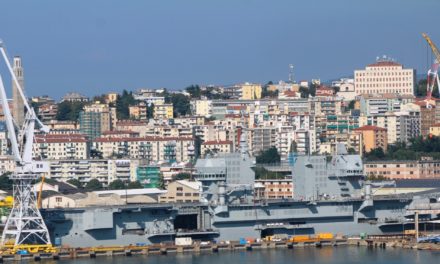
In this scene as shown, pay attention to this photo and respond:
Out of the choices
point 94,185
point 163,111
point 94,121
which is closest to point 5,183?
point 94,185

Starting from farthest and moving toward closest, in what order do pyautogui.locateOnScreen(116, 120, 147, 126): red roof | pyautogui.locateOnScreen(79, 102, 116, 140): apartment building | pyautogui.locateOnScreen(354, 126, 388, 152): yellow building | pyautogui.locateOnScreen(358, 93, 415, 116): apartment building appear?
pyautogui.locateOnScreen(79, 102, 116, 140): apartment building, pyautogui.locateOnScreen(358, 93, 415, 116): apartment building, pyautogui.locateOnScreen(116, 120, 147, 126): red roof, pyautogui.locateOnScreen(354, 126, 388, 152): yellow building

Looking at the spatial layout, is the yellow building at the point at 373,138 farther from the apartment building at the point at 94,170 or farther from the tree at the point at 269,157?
the apartment building at the point at 94,170

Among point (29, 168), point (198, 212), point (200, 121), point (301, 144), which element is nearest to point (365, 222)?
point (198, 212)

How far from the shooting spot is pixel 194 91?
373 ft

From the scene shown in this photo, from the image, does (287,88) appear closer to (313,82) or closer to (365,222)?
(313,82)

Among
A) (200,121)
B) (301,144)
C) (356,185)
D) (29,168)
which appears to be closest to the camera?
(29,168)

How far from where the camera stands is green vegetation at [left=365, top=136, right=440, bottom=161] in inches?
3040

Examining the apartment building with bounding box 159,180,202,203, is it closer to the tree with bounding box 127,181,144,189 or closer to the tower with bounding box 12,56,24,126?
the tree with bounding box 127,181,144,189

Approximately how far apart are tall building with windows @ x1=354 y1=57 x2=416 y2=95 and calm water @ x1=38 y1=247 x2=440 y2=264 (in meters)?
60.3

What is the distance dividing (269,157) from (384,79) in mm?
28538

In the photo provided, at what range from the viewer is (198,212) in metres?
48.8

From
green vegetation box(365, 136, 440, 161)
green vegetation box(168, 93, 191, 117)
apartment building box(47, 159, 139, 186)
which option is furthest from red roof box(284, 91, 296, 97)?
apartment building box(47, 159, 139, 186)

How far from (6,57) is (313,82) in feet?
247

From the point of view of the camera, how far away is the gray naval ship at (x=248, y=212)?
47.5m
